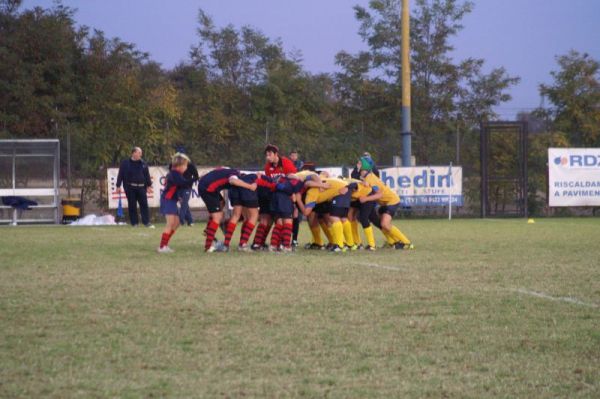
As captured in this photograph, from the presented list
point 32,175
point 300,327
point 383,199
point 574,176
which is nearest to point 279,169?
point 383,199

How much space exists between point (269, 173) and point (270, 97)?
24.8 m

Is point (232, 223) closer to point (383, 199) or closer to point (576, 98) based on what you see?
point (383, 199)

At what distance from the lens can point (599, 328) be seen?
7.40 m

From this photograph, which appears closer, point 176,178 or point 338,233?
point 176,178

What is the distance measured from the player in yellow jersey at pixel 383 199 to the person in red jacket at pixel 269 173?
1153 mm

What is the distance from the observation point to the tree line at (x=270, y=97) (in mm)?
32219

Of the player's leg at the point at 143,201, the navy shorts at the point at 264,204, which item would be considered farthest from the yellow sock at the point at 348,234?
the player's leg at the point at 143,201

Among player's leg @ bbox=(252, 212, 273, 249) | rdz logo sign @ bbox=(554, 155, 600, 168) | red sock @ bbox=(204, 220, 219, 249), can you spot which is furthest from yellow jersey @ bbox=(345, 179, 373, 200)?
rdz logo sign @ bbox=(554, 155, 600, 168)

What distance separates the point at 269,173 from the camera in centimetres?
1523

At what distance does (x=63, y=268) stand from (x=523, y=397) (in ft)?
26.3

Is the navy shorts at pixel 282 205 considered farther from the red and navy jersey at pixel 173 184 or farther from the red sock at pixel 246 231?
the red and navy jersey at pixel 173 184

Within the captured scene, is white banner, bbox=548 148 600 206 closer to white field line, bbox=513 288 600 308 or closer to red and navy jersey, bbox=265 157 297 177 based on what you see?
red and navy jersey, bbox=265 157 297 177

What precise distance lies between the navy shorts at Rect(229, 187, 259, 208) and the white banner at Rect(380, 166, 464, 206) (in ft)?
47.5

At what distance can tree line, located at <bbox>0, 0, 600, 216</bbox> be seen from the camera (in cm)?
3222
